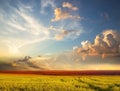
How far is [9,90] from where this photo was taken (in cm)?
1485

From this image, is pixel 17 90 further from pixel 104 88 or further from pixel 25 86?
pixel 104 88

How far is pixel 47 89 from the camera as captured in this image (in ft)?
49.9

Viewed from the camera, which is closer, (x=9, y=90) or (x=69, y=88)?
(x=9, y=90)

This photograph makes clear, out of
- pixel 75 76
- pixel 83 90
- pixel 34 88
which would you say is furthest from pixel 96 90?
pixel 75 76

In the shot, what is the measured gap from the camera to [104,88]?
17.0m

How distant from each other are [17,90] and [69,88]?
9.40ft

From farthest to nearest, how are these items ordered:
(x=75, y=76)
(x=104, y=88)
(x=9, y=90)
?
(x=75, y=76)
(x=104, y=88)
(x=9, y=90)

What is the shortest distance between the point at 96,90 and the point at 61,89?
1951 millimetres

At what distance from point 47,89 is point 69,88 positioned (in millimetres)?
1364

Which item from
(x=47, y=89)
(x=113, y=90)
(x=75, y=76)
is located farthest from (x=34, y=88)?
(x=75, y=76)

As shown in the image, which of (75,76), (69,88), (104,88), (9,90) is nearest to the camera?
(9,90)

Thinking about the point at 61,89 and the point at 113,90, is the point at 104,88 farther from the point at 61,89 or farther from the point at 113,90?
the point at 61,89

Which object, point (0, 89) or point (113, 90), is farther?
point (113, 90)

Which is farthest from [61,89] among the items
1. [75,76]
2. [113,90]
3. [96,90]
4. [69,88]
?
[75,76]
